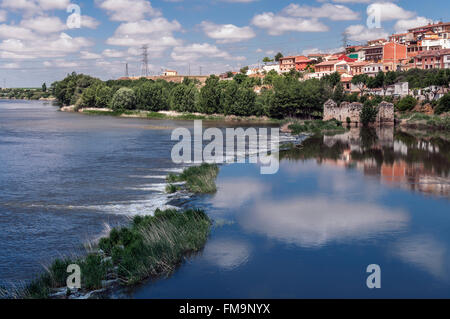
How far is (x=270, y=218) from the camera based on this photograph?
46.2ft

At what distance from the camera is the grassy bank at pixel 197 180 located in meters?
17.4

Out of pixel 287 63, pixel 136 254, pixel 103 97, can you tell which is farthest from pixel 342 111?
pixel 287 63

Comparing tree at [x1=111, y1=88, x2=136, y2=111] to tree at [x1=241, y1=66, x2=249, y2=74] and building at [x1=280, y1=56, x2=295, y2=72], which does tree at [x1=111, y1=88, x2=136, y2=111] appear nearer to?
building at [x1=280, y1=56, x2=295, y2=72]

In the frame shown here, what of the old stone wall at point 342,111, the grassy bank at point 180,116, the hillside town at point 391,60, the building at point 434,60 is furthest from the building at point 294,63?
the old stone wall at point 342,111

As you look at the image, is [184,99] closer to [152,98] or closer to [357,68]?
[152,98]

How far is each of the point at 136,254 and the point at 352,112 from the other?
43871 millimetres

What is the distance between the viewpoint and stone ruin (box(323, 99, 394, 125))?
4928 centimetres

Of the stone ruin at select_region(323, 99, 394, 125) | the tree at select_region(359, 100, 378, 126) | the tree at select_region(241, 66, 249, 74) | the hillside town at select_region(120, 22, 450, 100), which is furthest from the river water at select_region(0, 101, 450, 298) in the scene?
the tree at select_region(241, 66, 249, 74)

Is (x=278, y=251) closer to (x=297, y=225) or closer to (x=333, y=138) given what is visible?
(x=297, y=225)

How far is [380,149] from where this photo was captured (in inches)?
1196

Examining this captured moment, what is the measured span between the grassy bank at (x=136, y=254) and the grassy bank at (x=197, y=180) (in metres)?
4.63

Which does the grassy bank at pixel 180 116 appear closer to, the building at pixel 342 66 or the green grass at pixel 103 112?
the green grass at pixel 103 112

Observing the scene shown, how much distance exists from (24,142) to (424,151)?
2757cm
